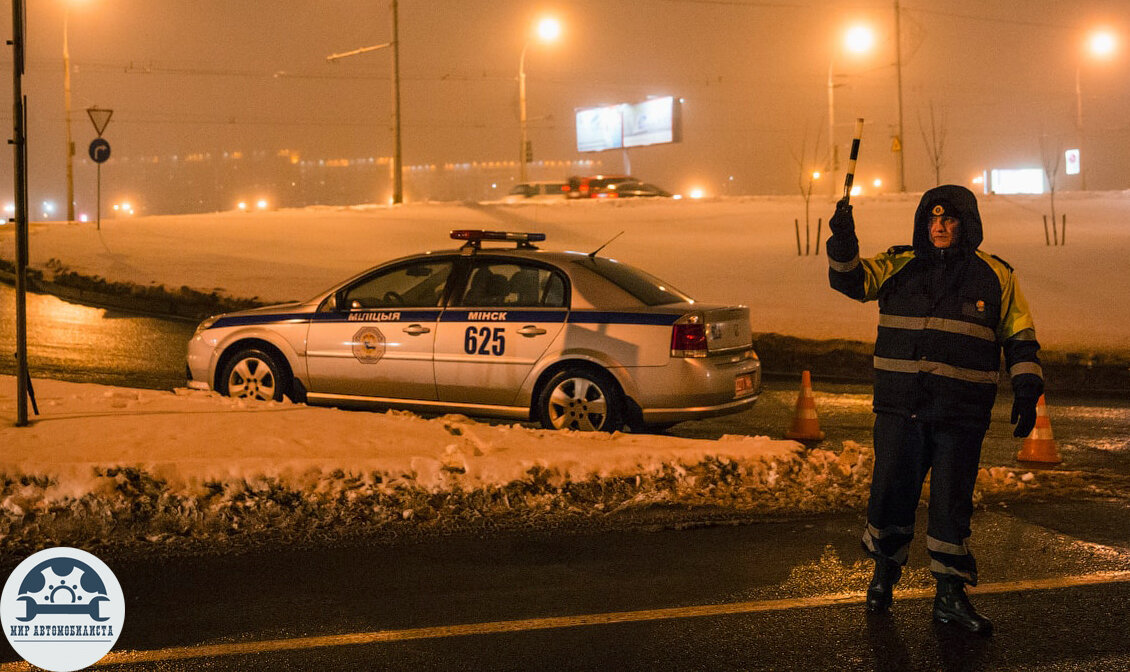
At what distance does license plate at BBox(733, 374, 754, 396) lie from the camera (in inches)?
330

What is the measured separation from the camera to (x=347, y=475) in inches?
251

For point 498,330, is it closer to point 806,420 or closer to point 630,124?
point 806,420

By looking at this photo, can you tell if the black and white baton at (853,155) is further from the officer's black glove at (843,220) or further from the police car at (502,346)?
the police car at (502,346)

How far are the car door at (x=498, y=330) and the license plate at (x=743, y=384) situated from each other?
133 centimetres

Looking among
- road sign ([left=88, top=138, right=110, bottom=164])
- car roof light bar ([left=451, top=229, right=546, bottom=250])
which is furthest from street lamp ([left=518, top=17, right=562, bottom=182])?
car roof light bar ([left=451, top=229, right=546, bottom=250])

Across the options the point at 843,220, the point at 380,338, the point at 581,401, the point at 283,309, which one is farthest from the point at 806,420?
the point at 843,220

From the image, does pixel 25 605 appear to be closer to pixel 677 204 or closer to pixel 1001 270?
pixel 1001 270

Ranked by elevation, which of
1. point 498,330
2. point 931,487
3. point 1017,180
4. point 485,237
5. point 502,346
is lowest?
point 931,487

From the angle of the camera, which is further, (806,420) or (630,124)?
(630,124)

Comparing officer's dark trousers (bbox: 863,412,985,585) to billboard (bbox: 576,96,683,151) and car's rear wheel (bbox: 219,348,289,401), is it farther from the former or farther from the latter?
billboard (bbox: 576,96,683,151)

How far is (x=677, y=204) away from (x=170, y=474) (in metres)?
33.8

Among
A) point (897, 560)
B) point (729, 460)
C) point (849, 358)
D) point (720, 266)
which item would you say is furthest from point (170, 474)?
point (720, 266)
